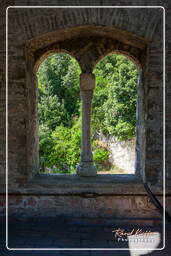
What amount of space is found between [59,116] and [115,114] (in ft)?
12.9

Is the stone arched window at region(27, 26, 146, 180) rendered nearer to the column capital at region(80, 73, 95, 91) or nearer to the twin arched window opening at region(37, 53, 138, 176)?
the column capital at region(80, 73, 95, 91)

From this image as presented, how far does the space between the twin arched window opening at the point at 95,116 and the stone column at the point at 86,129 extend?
7.04 metres

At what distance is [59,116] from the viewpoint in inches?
590

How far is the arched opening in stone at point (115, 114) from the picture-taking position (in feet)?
36.8

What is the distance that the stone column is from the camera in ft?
13.6

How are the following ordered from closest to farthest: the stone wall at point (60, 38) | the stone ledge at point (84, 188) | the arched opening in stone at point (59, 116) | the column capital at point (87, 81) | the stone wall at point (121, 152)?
the stone wall at point (60, 38) < the stone ledge at point (84, 188) < the column capital at point (87, 81) < the stone wall at point (121, 152) < the arched opening in stone at point (59, 116)

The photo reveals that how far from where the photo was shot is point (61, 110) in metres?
15.3

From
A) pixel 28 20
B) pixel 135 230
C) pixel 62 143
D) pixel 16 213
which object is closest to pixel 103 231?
pixel 135 230

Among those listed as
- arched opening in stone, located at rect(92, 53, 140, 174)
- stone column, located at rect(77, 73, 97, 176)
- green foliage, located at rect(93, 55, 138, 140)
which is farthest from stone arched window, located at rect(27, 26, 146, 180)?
green foliage, located at rect(93, 55, 138, 140)

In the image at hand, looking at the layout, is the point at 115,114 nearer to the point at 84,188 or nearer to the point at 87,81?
the point at 87,81

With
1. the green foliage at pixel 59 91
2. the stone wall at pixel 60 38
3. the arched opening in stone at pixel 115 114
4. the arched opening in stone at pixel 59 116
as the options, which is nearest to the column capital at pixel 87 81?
the stone wall at pixel 60 38

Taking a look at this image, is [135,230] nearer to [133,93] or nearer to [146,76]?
[146,76]

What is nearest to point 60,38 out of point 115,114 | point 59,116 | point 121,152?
point 115,114

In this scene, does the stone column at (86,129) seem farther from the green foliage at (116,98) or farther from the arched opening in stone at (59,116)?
the arched opening in stone at (59,116)
